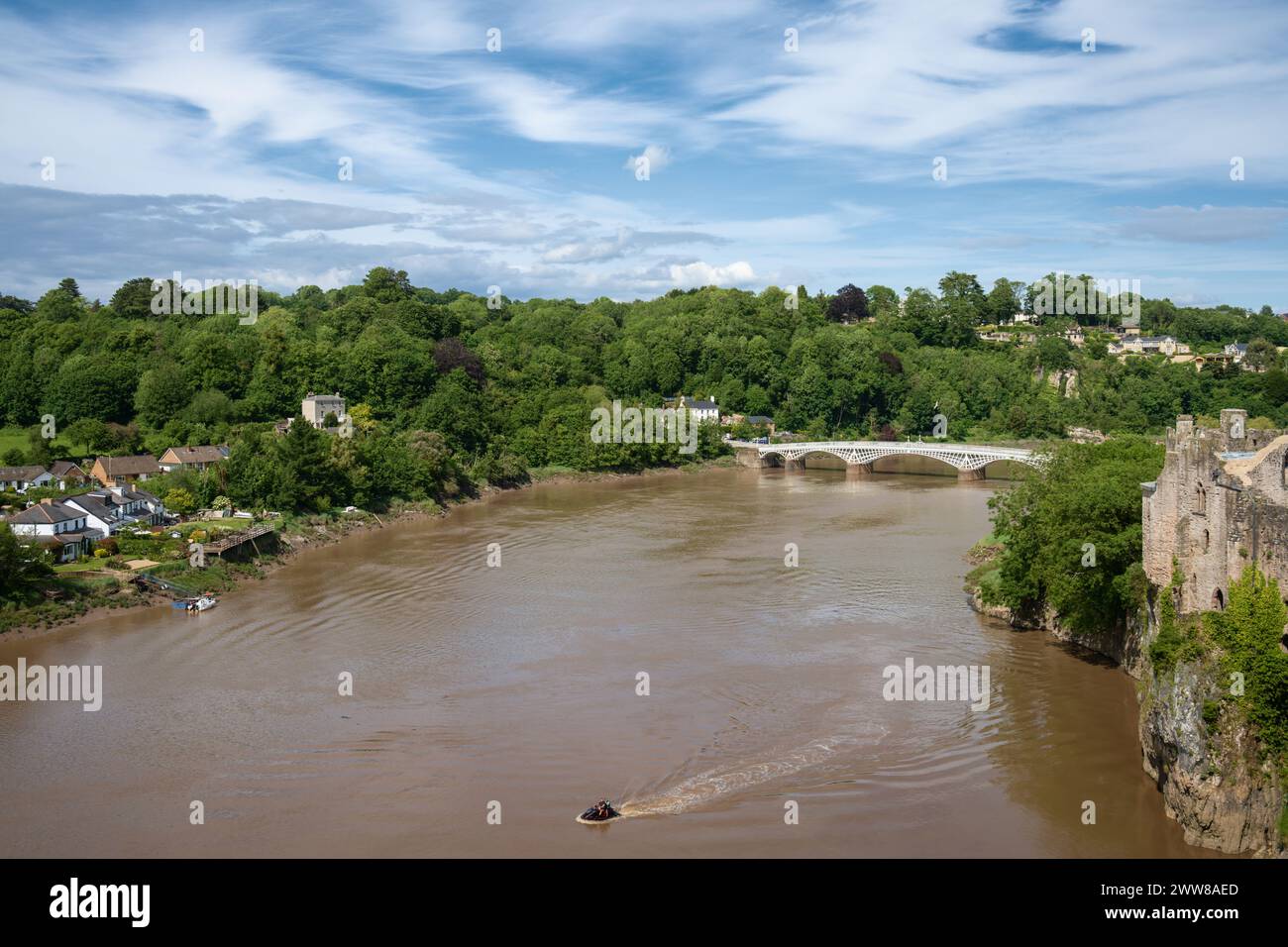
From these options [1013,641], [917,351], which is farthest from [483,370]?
[1013,641]

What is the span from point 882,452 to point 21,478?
172 ft

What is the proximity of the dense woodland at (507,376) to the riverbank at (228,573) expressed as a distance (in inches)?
48.6

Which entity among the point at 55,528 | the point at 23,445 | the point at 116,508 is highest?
the point at 23,445

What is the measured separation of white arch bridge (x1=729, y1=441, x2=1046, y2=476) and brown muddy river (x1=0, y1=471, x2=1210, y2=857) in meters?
29.0

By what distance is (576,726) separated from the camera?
83.4 feet

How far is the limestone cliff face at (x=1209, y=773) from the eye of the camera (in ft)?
59.1

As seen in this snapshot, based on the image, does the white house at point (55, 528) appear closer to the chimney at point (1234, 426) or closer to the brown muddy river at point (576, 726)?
the brown muddy river at point (576, 726)

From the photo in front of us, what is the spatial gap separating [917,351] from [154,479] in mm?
73275

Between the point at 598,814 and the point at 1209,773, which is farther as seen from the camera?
the point at 598,814

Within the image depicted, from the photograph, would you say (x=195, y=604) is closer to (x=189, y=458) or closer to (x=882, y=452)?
(x=189, y=458)

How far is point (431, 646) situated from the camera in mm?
32125

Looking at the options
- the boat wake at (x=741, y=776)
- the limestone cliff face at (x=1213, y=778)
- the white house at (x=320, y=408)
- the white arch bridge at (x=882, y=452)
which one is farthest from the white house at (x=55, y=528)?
the white arch bridge at (x=882, y=452)

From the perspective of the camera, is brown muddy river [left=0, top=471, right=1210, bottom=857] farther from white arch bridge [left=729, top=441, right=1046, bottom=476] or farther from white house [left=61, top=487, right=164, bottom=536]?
white arch bridge [left=729, top=441, right=1046, bottom=476]

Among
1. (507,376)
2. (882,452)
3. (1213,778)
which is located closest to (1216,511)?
(1213,778)
